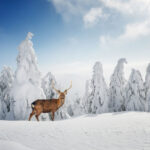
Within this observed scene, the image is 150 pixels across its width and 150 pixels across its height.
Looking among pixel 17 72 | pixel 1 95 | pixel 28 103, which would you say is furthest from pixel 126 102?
pixel 1 95

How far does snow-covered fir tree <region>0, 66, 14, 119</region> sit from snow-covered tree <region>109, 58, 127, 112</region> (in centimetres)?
1352

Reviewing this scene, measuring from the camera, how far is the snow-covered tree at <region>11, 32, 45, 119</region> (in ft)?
46.1

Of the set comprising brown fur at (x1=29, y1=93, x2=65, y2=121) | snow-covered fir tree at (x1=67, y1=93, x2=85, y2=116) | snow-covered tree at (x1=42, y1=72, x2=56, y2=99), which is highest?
snow-covered tree at (x1=42, y1=72, x2=56, y2=99)

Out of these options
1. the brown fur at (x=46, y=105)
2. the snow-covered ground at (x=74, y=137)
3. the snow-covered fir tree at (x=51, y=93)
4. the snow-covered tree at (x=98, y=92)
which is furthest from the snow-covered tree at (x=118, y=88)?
the snow-covered ground at (x=74, y=137)

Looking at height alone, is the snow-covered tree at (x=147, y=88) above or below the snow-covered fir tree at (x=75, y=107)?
above

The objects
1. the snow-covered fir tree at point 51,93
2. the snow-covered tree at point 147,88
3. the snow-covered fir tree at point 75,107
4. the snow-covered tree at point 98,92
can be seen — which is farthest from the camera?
the snow-covered fir tree at point 75,107

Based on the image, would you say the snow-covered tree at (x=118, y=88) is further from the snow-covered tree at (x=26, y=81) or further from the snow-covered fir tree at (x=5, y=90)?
the snow-covered fir tree at (x=5, y=90)

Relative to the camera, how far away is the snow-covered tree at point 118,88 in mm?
19797

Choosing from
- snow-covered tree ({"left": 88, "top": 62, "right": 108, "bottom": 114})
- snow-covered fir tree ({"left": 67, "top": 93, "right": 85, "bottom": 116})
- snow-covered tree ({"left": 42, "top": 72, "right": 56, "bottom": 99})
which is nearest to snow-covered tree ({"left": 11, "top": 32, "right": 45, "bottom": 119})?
snow-covered tree ({"left": 42, "top": 72, "right": 56, "bottom": 99})

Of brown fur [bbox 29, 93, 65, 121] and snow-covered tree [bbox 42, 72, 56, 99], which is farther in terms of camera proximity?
snow-covered tree [bbox 42, 72, 56, 99]

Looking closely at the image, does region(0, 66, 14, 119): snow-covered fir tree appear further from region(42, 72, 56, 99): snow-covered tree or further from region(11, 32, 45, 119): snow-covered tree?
region(42, 72, 56, 99): snow-covered tree

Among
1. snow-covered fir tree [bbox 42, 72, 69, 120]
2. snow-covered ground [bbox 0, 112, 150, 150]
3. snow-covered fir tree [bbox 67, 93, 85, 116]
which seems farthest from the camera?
snow-covered fir tree [bbox 67, 93, 85, 116]

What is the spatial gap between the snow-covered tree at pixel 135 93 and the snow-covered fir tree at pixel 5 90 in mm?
14281

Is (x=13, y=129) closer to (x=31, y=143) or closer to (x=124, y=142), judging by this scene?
(x=31, y=143)
